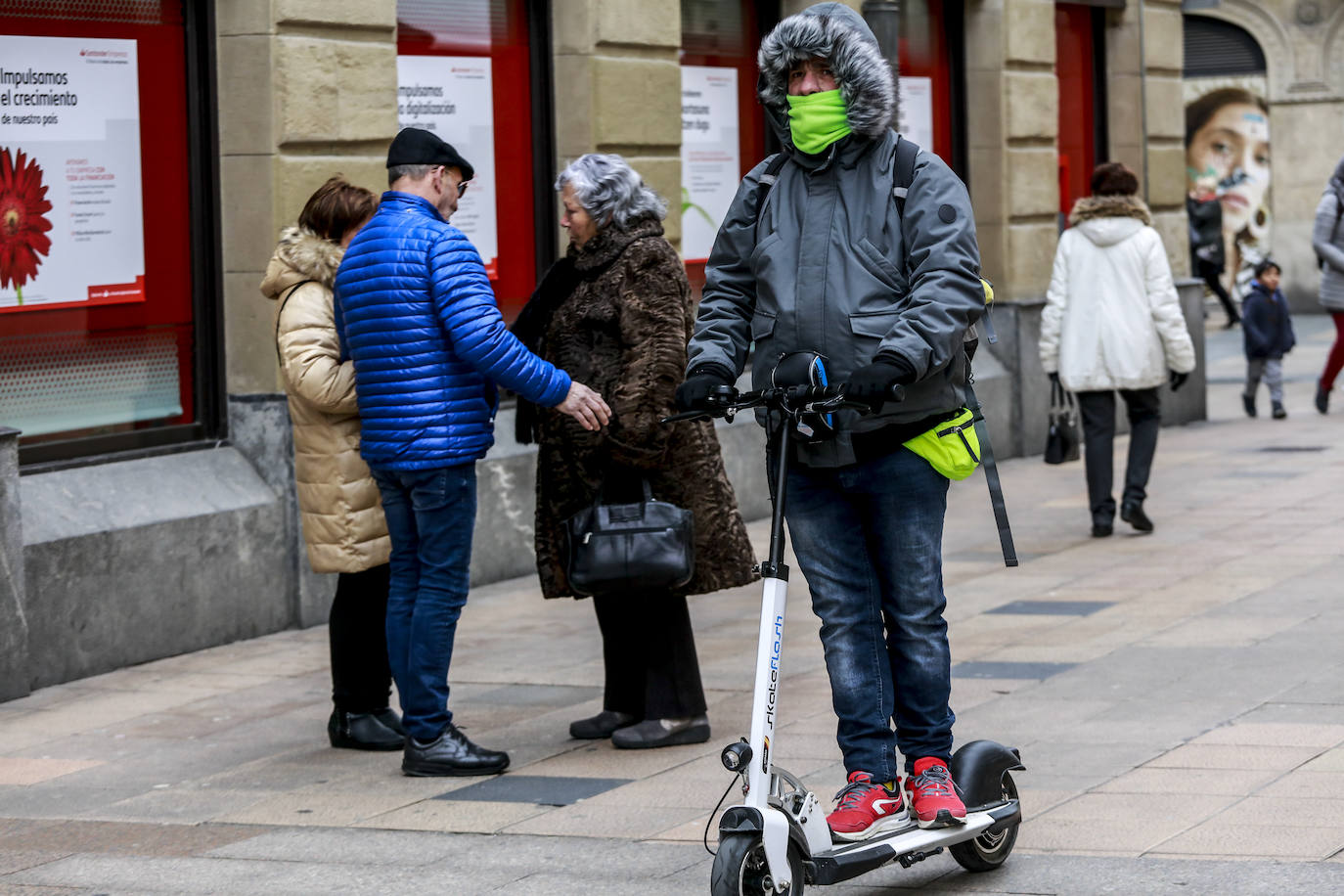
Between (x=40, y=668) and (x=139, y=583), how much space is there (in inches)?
21.6

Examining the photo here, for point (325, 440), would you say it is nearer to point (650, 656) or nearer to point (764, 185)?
point (650, 656)

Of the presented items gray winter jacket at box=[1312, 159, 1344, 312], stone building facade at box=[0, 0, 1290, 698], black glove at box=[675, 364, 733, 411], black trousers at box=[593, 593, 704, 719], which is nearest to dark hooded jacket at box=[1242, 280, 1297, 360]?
gray winter jacket at box=[1312, 159, 1344, 312]

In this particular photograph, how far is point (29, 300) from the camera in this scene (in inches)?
325

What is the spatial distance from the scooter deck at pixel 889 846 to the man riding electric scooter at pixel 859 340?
0.10 ft

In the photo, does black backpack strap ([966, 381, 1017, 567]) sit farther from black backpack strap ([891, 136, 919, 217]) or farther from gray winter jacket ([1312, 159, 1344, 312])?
gray winter jacket ([1312, 159, 1344, 312])

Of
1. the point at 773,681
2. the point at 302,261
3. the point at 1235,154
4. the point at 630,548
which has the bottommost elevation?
the point at 773,681

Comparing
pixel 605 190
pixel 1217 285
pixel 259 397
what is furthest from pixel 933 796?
pixel 1217 285

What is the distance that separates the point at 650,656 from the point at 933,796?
1.91m

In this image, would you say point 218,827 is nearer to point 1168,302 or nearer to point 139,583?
point 139,583

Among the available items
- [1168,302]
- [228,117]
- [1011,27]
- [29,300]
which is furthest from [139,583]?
[1011,27]

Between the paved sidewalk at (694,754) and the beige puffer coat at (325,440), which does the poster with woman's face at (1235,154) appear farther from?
the beige puffer coat at (325,440)

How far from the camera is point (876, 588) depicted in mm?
4820

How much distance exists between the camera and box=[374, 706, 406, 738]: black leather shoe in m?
6.70

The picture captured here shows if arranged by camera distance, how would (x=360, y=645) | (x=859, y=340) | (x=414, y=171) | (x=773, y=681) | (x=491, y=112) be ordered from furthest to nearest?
(x=491, y=112)
(x=360, y=645)
(x=414, y=171)
(x=859, y=340)
(x=773, y=681)
